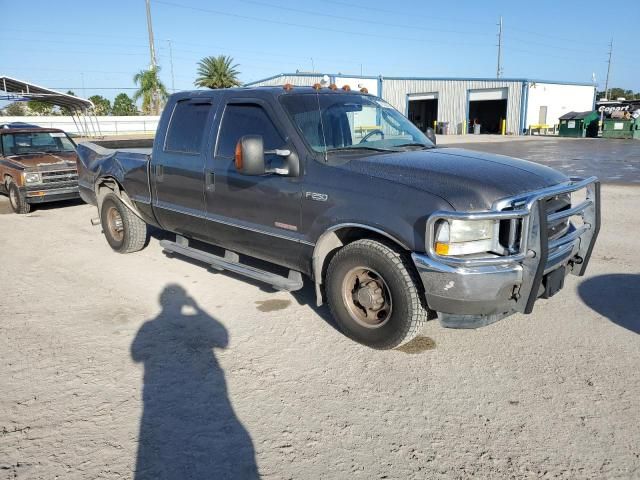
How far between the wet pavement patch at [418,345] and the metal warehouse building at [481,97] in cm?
3953

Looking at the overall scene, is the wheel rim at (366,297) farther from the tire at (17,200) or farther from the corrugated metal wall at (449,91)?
the corrugated metal wall at (449,91)

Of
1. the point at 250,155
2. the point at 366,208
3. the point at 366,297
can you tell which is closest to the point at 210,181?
the point at 250,155

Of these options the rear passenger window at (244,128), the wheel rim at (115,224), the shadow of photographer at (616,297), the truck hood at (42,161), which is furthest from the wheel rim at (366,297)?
the truck hood at (42,161)

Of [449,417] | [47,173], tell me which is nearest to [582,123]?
[47,173]

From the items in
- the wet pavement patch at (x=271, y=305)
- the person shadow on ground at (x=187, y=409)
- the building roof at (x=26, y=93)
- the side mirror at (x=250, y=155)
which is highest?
the building roof at (x=26, y=93)

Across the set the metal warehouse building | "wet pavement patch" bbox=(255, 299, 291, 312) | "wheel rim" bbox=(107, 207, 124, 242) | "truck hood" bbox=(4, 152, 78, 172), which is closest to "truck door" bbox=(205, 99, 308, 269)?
"wet pavement patch" bbox=(255, 299, 291, 312)

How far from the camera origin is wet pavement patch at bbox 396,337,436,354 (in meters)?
3.99

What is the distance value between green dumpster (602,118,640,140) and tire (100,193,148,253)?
39.4 meters

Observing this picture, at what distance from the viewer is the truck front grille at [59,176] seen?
33.1 feet

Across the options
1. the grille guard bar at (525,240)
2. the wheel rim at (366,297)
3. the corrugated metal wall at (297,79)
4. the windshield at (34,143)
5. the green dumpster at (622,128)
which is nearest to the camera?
the grille guard bar at (525,240)

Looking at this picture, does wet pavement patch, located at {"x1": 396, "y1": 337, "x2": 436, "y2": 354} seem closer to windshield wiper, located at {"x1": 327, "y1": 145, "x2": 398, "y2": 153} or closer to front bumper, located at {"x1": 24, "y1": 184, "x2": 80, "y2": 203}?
windshield wiper, located at {"x1": 327, "y1": 145, "x2": 398, "y2": 153}

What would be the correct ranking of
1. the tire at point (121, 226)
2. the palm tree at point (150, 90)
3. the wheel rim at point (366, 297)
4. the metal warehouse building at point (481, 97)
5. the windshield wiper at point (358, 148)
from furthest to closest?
the palm tree at point (150, 90)
the metal warehouse building at point (481, 97)
the tire at point (121, 226)
the windshield wiper at point (358, 148)
the wheel rim at point (366, 297)

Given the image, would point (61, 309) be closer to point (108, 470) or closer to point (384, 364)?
point (108, 470)

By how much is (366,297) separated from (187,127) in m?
2.85
